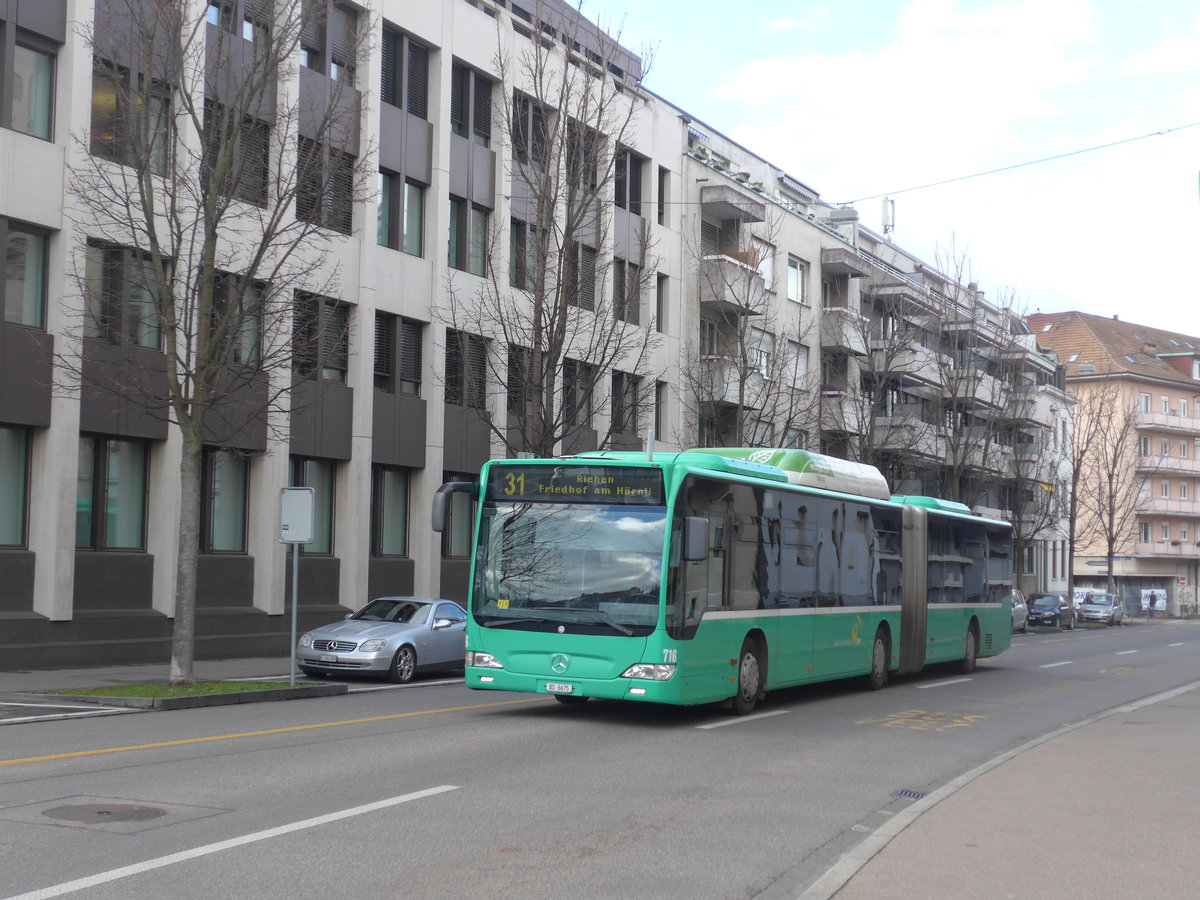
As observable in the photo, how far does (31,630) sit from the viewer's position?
2195 centimetres

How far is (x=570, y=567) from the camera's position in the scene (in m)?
14.9

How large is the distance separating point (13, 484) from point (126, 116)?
627 cm

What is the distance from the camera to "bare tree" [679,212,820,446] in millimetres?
38250

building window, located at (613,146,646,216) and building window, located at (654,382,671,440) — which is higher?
building window, located at (613,146,646,216)

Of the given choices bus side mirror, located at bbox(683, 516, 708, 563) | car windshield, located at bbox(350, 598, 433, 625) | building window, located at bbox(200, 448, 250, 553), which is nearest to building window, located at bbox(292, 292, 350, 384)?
building window, located at bbox(200, 448, 250, 553)

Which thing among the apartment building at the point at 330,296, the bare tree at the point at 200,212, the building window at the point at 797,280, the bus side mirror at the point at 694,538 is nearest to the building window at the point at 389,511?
the apartment building at the point at 330,296

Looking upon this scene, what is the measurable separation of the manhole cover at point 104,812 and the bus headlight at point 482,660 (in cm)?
634

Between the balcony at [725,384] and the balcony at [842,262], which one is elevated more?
the balcony at [842,262]

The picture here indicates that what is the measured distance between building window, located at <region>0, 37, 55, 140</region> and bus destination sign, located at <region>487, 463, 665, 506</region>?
1200 cm

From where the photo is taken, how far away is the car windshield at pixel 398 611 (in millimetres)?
22375

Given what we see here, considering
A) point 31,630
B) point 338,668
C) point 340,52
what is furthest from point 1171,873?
point 340,52

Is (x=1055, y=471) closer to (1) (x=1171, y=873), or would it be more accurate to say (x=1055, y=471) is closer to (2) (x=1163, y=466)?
(2) (x=1163, y=466)

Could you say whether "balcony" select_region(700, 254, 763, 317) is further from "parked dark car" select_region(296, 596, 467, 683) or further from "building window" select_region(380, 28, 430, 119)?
"parked dark car" select_region(296, 596, 467, 683)

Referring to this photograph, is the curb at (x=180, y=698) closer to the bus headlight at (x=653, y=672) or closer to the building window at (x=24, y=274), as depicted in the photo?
the bus headlight at (x=653, y=672)
